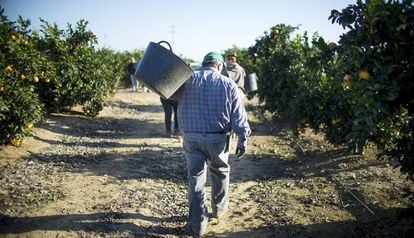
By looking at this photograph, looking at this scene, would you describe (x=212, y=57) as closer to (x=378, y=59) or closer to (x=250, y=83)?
(x=378, y=59)

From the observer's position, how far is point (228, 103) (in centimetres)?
398

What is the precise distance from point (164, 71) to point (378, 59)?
2181 mm

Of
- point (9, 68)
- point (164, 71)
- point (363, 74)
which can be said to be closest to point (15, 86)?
point (9, 68)

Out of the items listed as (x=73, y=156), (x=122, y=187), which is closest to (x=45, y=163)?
(x=73, y=156)

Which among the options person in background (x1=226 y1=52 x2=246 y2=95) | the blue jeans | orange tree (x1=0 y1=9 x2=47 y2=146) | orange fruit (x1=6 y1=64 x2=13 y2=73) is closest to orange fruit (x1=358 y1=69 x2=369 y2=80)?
the blue jeans

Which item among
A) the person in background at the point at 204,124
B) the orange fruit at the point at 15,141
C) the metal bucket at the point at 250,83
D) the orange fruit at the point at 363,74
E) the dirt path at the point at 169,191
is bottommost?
the dirt path at the point at 169,191

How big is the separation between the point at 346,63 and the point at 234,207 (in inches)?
102

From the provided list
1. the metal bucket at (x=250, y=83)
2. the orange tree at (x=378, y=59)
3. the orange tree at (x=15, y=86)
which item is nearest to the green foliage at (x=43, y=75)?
the orange tree at (x=15, y=86)

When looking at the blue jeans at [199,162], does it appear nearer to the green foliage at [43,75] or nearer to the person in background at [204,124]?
the person in background at [204,124]

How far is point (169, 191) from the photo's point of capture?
5359 mm

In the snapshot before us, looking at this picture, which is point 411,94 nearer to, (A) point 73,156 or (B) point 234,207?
(B) point 234,207

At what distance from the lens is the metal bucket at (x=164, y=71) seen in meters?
3.86

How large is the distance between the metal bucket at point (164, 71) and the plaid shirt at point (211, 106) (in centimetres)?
19

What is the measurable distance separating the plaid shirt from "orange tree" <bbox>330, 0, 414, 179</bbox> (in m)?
1.29
